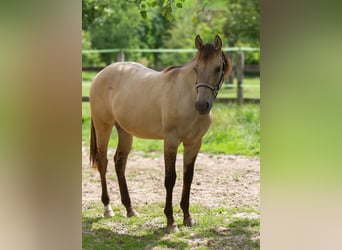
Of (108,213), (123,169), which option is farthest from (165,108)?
(108,213)

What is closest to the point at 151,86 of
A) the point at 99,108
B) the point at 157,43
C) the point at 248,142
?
the point at 99,108

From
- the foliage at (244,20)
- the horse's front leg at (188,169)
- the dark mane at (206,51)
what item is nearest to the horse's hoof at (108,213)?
the horse's front leg at (188,169)

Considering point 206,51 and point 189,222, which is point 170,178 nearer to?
point 189,222

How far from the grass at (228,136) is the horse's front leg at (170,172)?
2761 millimetres

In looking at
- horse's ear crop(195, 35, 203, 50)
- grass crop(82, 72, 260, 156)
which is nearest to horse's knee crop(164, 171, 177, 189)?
horse's ear crop(195, 35, 203, 50)

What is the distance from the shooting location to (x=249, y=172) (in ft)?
19.3

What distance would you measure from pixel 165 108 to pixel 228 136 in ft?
11.1

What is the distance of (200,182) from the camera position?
5590 millimetres

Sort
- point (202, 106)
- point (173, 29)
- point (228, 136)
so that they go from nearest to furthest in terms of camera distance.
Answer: point (202, 106), point (228, 136), point (173, 29)

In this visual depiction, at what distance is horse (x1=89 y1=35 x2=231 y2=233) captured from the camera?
3.64 meters

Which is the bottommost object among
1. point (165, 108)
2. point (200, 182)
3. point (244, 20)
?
point (200, 182)
